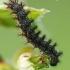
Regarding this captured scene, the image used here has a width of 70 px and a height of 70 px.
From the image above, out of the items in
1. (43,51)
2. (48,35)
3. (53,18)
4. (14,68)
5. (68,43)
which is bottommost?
(14,68)

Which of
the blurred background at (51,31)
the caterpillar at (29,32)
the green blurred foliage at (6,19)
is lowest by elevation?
the green blurred foliage at (6,19)

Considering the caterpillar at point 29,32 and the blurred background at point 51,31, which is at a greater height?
the blurred background at point 51,31

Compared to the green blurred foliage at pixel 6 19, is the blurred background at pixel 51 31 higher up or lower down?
higher up

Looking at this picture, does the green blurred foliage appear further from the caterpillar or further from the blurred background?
the caterpillar

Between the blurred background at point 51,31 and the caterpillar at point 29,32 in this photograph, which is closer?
the blurred background at point 51,31

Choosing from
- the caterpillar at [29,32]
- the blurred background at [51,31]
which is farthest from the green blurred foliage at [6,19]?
the caterpillar at [29,32]

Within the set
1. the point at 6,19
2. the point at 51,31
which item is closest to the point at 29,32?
the point at 6,19

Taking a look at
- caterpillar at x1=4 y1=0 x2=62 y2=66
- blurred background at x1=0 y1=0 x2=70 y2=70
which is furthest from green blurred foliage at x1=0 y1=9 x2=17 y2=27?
caterpillar at x1=4 y1=0 x2=62 y2=66

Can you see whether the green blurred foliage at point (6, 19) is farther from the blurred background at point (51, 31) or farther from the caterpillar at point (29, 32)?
the caterpillar at point (29, 32)

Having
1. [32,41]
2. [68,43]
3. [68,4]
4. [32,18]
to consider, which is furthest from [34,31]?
[68,4]

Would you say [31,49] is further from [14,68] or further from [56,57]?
[56,57]

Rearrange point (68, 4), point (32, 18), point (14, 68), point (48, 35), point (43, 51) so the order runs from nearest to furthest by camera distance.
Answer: point (14, 68) → point (32, 18) → point (43, 51) → point (48, 35) → point (68, 4)
